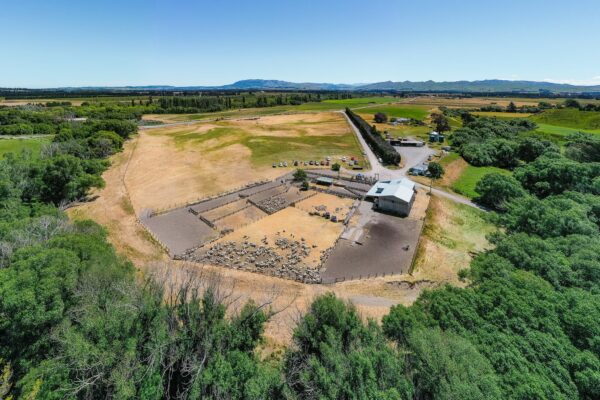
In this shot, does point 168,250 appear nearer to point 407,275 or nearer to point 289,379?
point 289,379

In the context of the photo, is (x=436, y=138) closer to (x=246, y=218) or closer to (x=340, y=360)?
(x=246, y=218)

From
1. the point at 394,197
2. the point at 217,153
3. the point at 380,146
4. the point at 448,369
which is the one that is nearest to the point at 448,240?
the point at 394,197

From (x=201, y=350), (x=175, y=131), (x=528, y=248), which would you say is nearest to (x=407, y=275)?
(x=528, y=248)

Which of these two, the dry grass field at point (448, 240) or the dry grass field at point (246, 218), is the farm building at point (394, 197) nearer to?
the dry grass field at point (246, 218)

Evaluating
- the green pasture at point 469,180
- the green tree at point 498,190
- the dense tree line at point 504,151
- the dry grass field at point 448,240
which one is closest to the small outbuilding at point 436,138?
the dense tree line at point 504,151

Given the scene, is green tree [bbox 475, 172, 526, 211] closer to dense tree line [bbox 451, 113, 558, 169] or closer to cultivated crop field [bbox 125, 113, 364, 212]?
dense tree line [bbox 451, 113, 558, 169]
